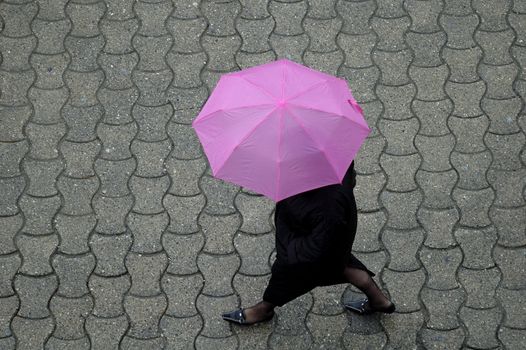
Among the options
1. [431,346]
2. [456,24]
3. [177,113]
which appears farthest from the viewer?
[456,24]

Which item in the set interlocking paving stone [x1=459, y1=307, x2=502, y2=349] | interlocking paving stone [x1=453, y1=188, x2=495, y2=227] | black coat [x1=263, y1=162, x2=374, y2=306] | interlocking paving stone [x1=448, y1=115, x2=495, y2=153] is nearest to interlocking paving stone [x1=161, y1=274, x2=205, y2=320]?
black coat [x1=263, y1=162, x2=374, y2=306]

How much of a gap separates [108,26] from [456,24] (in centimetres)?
225

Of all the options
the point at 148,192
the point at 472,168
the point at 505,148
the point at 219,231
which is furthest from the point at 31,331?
the point at 505,148

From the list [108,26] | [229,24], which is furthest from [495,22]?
[108,26]

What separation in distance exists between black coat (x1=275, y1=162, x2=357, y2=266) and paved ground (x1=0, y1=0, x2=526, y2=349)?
2.36 ft

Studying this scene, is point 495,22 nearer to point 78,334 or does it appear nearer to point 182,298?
point 182,298

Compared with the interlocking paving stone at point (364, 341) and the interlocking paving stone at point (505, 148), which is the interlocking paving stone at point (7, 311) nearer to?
the interlocking paving stone at point (364, 341)

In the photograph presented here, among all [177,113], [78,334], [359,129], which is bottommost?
[78,334]

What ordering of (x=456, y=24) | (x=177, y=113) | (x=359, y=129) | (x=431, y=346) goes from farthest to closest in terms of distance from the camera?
1. (x=456, y=24)
2. (x=177, y=113)
3. (x=431, y=346)
4. (x=359, y=129)

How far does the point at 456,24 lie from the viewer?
5824mm

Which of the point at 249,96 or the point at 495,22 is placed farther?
the point at 495,22

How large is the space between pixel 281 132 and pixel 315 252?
627mm

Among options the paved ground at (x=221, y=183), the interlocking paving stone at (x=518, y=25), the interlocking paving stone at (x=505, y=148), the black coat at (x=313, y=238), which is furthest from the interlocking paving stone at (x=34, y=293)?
the interlocking paving stone at (x=518, y=25)

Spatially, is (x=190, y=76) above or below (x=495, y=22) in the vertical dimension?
below
